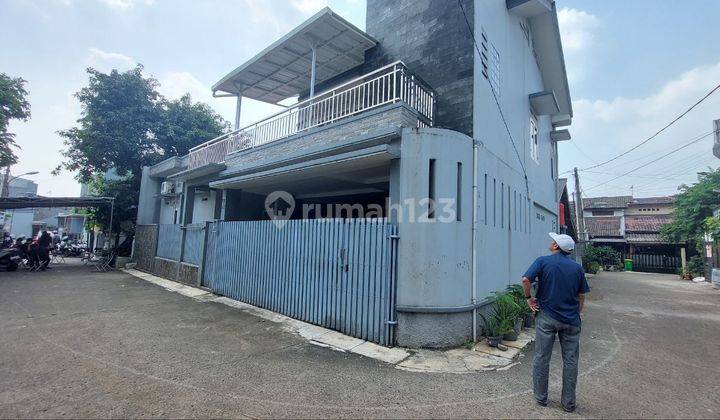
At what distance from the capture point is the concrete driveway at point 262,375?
322 centimetres

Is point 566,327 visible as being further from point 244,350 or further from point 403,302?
point 244,350

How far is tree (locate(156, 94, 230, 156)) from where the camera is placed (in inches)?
669

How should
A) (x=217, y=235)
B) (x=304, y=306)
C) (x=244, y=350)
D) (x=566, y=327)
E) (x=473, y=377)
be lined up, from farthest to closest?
(x=217, y=235) < (x=304, y=306) < (x=244, y=350) < (x=473, y=377) < (x=566, y=327)

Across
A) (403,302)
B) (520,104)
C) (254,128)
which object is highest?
(520,104)

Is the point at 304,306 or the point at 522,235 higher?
the point at 522,235

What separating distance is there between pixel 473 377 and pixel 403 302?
4.40ft

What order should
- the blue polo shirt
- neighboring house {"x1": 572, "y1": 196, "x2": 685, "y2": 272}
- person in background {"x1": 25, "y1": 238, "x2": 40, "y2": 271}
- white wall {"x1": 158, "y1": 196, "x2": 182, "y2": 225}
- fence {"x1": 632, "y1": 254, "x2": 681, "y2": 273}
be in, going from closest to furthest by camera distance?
the blue polo shirt, person in background {"x1": 25, "y1": 238, "x2": 40, "y2": 271}, white wall {"x1": 158, "y1": 196, "x2": 182, "y2": 225}, fence {"x1": 632, "y1": 254, "x2": 681, "y2": 273}, neighboring house {"x1": 572, "y1": 196, "x2": 685, "y2": 272}

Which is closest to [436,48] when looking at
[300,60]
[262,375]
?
[300,60]

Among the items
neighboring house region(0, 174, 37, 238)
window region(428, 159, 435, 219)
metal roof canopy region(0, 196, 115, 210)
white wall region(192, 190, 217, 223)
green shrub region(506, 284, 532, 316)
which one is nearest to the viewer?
window region(428, 159, 435, 219)

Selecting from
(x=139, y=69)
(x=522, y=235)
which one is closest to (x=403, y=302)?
(x=522, y=235)

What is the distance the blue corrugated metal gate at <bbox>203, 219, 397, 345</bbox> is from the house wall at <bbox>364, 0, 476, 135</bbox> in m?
3.14

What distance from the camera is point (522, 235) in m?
8.27

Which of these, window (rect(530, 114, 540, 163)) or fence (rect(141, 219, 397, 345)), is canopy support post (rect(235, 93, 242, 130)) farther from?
window (rect(530, 114, 540, 163))

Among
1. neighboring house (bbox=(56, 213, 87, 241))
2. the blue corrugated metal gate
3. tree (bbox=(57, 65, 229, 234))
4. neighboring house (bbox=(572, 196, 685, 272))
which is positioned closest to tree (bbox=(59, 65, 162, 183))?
tree (bbox=(57, 65, 229, 234))
